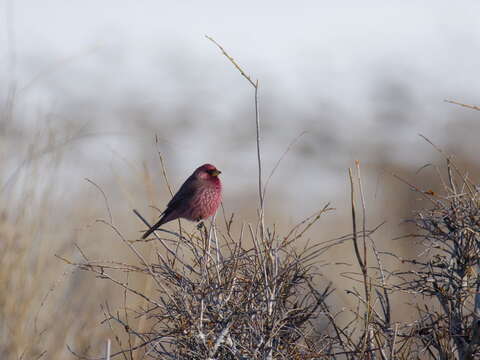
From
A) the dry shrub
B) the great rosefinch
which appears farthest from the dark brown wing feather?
the dry shrub

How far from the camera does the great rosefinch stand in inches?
234

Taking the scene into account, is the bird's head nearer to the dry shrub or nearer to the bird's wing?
the bird's wing

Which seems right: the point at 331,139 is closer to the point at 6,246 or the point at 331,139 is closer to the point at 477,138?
the point at 477,138

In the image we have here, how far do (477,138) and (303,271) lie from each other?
17724 millimetres

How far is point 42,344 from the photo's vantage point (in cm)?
660

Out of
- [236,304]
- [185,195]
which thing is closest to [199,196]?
[185,195]

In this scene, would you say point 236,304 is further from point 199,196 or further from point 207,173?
point 207,173

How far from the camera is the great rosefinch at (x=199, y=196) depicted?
19.5 ft

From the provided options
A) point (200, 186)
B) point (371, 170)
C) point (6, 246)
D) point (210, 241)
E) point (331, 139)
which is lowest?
point (210, 241)

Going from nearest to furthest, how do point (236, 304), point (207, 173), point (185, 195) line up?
point (236, 304), point (185, 195), point (207, 173)

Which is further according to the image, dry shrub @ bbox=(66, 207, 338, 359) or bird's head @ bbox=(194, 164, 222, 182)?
bird's head @ bbox=(194, 164, 222, 182)

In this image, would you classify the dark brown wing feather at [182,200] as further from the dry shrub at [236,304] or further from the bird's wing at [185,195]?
the dry shrub at [236,304]

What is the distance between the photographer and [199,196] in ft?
19.5

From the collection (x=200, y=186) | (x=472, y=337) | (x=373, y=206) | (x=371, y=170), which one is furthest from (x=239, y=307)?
(x=371, y=170)
